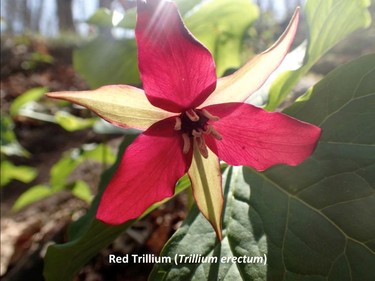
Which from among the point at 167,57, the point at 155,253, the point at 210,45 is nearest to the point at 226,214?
the point at 167,57

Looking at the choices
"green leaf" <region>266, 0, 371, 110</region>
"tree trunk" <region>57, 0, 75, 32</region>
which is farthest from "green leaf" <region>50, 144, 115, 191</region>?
"tree trunk" <region>57, 0, 75, 32</region>

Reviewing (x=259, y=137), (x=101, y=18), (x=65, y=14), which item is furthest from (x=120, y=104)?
(x=65, y=14)

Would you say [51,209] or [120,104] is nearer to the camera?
[120,104]

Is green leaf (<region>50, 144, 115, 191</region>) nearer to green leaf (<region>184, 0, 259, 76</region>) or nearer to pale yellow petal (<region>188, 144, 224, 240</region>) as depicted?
green leaf (<region>184, 0, 259, 76</region>)

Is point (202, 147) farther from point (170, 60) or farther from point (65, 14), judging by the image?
point (65, 14)

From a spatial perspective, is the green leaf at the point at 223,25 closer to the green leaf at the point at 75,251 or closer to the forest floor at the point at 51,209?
the forest floor at the point at 51,209

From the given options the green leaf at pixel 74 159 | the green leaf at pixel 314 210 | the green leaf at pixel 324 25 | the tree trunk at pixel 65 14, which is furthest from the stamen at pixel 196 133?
the tree trunk at pixel 65 14
